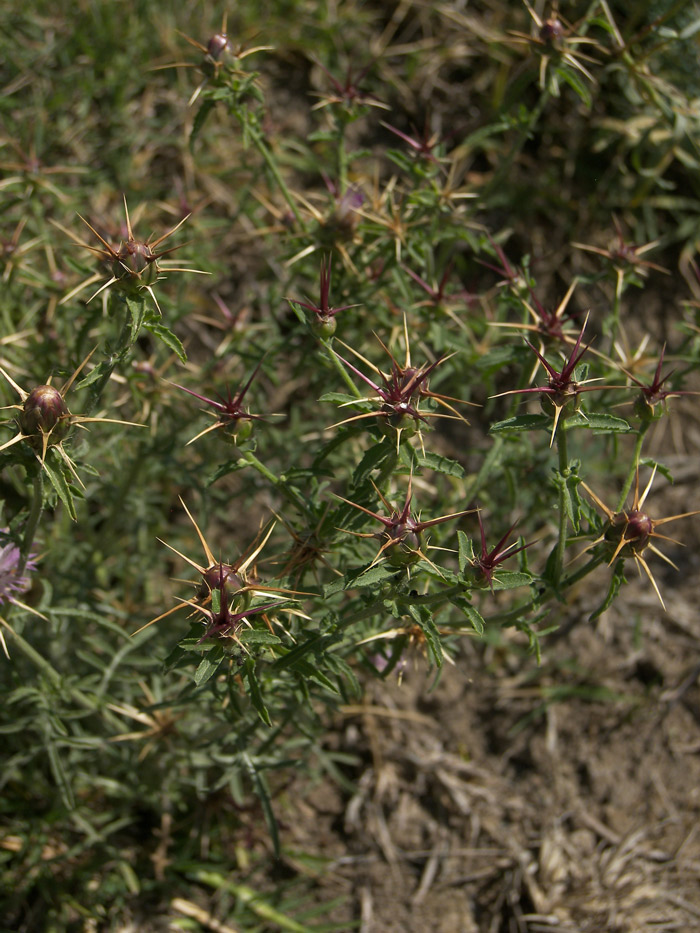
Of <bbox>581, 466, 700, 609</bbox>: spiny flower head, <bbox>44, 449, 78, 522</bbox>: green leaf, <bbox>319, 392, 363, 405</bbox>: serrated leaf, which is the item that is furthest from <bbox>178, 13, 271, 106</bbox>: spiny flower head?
<bbox>581, 466, 700, 609</bbox>: spiny flower head

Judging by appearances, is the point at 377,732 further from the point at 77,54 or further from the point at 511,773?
the point at 77,54

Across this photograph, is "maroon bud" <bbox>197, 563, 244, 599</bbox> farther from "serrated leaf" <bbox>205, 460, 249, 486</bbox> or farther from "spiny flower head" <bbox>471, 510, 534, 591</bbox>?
"spiny flower head" <bbox>471, 510, 534, 591</bbox>

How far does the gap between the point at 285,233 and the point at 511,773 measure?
2767 mm

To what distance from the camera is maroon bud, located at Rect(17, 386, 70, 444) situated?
2.14 metres

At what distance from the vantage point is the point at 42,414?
7.02 ft

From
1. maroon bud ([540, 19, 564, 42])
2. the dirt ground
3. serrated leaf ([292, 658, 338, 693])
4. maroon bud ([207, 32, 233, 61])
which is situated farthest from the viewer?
the dirt ground

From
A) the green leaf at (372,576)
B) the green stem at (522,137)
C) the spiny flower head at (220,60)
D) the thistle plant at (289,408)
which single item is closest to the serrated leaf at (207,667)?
the thistle plant at (289,408)

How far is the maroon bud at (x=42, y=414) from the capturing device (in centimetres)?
214

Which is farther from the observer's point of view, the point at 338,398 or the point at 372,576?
the point at 338,398

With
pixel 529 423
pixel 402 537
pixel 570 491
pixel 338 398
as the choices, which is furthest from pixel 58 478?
pixel 570 491

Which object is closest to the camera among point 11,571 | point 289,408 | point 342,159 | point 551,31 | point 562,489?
point 562,489

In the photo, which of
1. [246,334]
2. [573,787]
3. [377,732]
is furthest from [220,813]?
[246,334]

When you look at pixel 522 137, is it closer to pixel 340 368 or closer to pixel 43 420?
pixel 340 368

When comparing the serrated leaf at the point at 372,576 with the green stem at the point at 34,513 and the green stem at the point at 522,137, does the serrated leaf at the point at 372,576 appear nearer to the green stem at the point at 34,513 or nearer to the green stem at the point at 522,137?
the green stem at the point at 34,513
